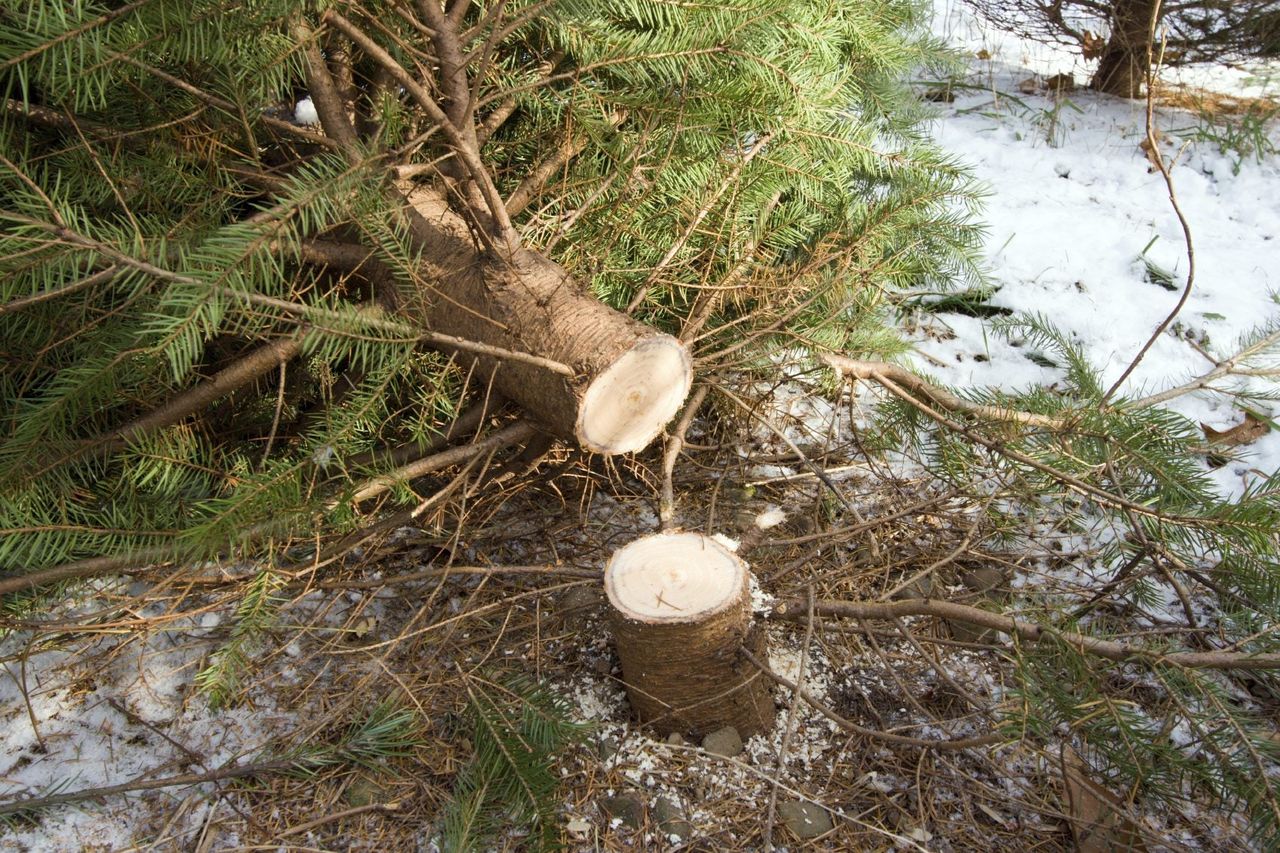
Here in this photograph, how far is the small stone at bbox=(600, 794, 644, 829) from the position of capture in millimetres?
1592

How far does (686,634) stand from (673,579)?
10 cm

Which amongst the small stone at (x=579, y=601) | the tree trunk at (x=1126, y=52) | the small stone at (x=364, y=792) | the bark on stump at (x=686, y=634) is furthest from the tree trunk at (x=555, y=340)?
the tree trunk at (x=1126, y=52)

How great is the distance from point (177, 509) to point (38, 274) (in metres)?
0.52

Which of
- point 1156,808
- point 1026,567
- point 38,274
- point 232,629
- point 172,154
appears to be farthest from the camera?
point 1026,567

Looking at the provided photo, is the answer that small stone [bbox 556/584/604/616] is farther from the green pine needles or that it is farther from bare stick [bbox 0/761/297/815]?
bare stick [bbox 0/761/297/815]

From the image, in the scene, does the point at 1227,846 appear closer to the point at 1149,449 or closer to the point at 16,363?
the point at 1149,449

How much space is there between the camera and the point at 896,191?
8.05 feet

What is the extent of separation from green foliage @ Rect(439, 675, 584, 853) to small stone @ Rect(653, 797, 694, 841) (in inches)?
7.1

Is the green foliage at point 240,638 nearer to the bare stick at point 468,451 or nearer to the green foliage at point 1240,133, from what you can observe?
the bare stick at point 468,451

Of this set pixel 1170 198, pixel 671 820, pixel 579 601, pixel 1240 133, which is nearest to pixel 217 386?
pixel 579 601

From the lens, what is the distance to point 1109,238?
10.6 ft

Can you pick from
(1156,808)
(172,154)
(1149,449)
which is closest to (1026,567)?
(1149,449)

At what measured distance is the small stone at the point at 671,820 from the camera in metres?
1.58

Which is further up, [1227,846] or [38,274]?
[38,274]
